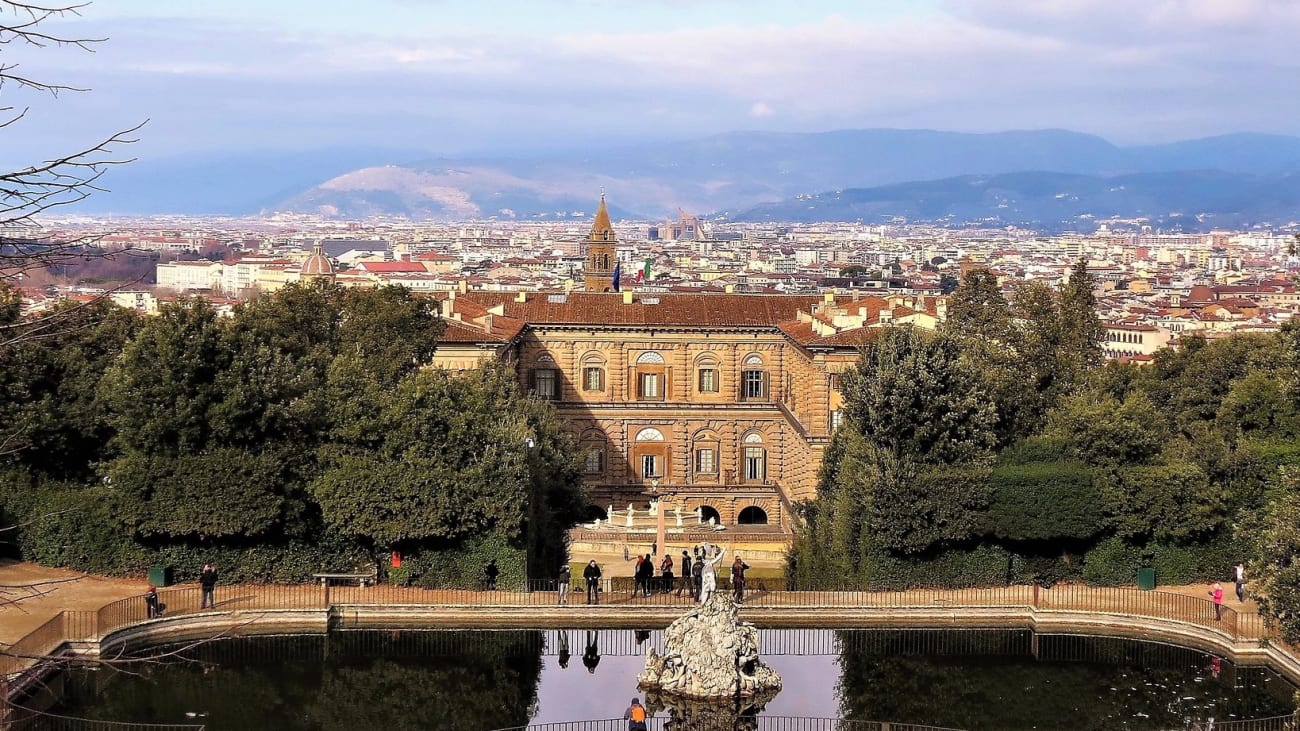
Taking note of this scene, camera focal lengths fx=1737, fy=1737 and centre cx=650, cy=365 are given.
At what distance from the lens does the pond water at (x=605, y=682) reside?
2912 cm

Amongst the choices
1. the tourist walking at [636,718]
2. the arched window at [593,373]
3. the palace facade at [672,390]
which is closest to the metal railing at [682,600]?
the tourist walking at [636,718]

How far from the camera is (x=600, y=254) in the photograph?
12019cm

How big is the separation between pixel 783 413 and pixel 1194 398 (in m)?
15.2

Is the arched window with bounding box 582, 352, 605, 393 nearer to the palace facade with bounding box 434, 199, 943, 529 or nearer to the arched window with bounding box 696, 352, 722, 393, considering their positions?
the palace facade with bounding box 434, 199, 943, 529

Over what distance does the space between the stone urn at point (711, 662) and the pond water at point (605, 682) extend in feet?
1.91

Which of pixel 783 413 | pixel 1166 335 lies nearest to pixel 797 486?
pixel 783 413

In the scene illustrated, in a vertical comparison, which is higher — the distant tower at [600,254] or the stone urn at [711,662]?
the distant tower at [600,254]

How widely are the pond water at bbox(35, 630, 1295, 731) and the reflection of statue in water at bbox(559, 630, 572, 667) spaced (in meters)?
0.04

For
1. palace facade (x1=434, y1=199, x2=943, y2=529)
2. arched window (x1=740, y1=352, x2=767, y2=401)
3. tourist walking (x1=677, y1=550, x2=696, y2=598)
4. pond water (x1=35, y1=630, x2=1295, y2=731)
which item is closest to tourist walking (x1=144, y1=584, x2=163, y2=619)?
pond water (x1=35, y1=630, x2=1295, y2=731)

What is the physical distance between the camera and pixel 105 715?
28.0m

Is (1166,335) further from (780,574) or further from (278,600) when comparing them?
(278,600)

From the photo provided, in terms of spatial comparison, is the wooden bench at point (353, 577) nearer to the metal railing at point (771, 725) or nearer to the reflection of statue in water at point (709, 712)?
the reflection of statue in water at point (709, 712)

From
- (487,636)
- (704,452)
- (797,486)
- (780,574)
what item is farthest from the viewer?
(704,452)

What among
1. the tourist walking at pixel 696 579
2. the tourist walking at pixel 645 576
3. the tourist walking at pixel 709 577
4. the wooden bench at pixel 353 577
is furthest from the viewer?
the wooden bench at pixel 353 577
